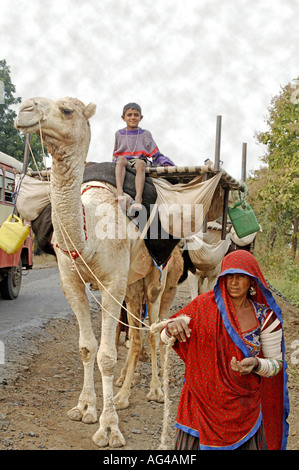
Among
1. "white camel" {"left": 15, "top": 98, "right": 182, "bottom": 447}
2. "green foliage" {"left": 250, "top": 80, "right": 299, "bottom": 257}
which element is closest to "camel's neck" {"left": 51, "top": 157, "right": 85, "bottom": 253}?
"white camel" {"left": 15, "top": 98, "right": 182, "bottom": 447}

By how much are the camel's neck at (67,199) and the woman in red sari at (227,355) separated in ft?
4.39

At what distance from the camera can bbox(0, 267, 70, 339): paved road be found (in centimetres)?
870

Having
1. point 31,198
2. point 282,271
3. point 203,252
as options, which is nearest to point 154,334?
point 31,198

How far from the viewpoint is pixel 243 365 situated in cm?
274

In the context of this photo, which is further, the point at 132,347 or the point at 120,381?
the point at 120,381

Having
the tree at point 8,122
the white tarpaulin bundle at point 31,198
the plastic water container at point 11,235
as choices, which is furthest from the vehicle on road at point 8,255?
the tree at point 8,122

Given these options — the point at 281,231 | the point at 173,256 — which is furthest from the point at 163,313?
the point at 281,231

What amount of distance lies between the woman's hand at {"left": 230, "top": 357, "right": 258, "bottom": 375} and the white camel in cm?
161

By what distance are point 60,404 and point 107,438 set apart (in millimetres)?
967

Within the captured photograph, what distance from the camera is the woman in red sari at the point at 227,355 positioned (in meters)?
2.88
